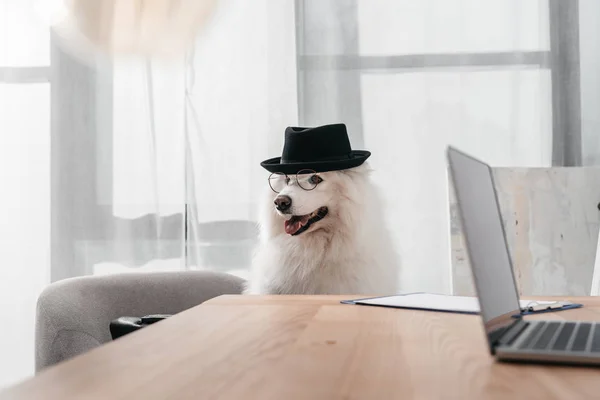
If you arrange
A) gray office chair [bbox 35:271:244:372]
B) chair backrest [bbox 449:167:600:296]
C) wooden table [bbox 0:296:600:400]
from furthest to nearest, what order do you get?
chair backrest [bbox 449:167:600:296], gray office chair [bbox 35:271:244:372], wooden table [bbox 0:296:600:400]

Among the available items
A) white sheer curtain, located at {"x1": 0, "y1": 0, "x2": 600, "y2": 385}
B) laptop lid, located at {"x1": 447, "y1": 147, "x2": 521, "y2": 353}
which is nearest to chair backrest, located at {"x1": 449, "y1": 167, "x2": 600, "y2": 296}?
white sheer curtain, located at {"x1": 0, "y1": 0, "x2": 600, "y2": 385}

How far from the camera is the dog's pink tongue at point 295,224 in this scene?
216cm

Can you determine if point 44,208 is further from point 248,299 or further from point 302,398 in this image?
point 302,398

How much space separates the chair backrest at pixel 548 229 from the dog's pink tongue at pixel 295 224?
0.77 meters

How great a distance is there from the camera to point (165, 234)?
9.48 feet

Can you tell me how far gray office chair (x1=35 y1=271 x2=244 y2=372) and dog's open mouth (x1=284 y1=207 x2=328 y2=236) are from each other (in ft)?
0.88

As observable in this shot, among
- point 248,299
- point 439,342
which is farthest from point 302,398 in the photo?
point 248,299

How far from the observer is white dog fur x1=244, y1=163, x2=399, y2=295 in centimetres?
211

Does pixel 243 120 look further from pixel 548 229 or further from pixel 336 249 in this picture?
pixel 548 229

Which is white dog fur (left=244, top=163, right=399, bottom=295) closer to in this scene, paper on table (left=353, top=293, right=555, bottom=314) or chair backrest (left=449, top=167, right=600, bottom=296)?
chair backrest (left=449, top=167, right=600, bottom=296)

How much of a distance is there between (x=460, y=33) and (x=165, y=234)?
61.1 inches

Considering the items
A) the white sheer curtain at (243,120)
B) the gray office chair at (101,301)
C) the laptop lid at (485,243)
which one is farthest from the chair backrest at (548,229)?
the laptop lid at (485,243)

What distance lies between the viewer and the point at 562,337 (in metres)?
0.70

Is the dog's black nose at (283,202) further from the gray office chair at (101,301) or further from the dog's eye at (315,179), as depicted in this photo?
the gray office chair at (101,301)
